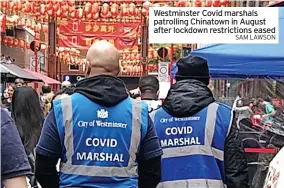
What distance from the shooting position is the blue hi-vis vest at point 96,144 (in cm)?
328

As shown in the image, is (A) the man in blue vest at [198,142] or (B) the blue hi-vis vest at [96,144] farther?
(A) the man in blue vest at [198,142]

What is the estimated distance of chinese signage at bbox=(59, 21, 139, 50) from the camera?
23636 mm

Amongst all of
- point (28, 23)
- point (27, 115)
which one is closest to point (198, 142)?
point (27, 115)

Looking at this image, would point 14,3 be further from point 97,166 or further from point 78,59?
point 97,166

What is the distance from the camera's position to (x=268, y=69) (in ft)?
22.2

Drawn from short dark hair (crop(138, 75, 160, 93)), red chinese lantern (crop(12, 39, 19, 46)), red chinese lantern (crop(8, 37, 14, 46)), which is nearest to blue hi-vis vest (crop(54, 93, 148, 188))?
short dark hair (crop(138, 75, 160, 93))

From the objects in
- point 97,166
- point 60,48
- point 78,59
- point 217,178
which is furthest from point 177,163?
point 78,59

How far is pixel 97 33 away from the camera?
23750mm

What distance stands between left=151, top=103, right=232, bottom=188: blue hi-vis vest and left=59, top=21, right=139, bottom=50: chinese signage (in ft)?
64.4

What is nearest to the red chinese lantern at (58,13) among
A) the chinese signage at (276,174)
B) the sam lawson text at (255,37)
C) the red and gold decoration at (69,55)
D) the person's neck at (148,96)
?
the red and gold decoration at (69,55)

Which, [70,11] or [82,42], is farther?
[82,42]

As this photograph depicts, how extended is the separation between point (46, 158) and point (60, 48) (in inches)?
934

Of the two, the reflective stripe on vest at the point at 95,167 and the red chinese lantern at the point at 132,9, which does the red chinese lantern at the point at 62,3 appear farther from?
the reflective stripe on vest at the point at 95,167

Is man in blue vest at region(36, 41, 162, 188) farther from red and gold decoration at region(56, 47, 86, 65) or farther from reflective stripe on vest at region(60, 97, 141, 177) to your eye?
red and gold decoration at region(56, 47, 86, 65)
